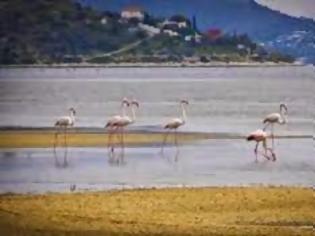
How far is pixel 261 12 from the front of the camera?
12.3ft

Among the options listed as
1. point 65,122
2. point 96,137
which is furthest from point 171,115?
point 65,122

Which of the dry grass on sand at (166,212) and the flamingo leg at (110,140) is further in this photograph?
the flamingo leg at (110,140)

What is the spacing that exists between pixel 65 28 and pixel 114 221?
0.84 meters

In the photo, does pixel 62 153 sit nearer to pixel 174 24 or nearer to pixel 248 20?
pixel 174 24

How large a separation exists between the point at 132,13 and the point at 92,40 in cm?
20

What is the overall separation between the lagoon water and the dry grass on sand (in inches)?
1.9

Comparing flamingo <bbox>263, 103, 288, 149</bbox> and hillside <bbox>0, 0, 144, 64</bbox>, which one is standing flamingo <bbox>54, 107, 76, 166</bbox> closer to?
hillside <bbox>0, 0, 144, 64</bbox>

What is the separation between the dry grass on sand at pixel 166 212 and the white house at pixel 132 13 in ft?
2.41

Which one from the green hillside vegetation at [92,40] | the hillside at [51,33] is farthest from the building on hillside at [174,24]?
the hillside at [51,33]

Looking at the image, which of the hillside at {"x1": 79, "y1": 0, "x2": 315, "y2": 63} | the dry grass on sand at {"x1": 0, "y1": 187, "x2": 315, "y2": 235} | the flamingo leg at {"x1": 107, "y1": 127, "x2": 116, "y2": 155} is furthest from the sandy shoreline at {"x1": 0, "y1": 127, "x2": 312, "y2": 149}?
the hillside at {"x1": 79, "y1": 0, "x2": 315, "y2": 63}

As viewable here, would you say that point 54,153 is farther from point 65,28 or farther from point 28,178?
point 65,28

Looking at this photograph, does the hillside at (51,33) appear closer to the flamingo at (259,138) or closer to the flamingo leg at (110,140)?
the flamingo leg at (110,140)

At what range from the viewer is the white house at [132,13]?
3684 mm

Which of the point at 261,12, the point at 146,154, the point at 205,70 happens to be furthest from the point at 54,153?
the point at 261,12
